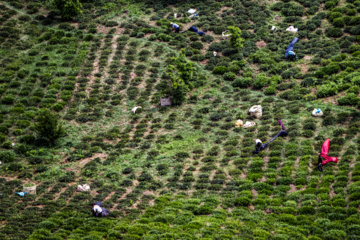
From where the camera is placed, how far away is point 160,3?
62875 millimetres

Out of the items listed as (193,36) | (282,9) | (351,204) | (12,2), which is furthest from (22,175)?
(282,9)

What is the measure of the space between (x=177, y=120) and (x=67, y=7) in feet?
92.4

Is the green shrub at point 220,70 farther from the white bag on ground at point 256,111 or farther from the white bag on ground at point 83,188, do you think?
the white bag on ground at point 83,188

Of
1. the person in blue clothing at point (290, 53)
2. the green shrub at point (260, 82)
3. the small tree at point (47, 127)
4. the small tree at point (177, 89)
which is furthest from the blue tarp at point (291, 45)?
the small tree at point (47, 127)

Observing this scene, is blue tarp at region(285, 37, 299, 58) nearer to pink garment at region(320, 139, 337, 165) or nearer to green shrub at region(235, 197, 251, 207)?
pink garment at region(320, 139, 337, 165)

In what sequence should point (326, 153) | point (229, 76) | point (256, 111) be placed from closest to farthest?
point (326, 153), point (256, 111), point (229, 76)

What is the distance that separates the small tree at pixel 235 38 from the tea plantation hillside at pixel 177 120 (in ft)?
2.69

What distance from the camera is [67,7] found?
2247 inches

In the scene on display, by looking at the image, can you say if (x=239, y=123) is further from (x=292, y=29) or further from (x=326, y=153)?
(x=292, y=29)

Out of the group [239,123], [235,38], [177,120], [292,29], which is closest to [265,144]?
[239,123]

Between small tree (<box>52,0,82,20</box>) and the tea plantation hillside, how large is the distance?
1.37 meters

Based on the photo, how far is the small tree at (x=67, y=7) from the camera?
5681 cm

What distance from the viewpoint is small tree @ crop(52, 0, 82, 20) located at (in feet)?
186

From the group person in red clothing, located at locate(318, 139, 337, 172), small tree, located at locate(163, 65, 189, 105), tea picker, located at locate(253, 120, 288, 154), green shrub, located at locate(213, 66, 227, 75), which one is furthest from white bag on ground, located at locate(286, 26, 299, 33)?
person in red clothing, located at locate(318, 139, 337, 172)
